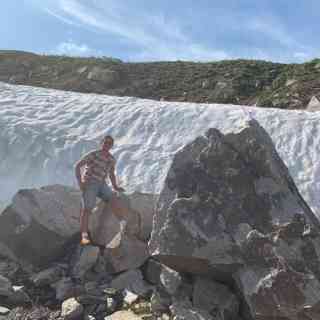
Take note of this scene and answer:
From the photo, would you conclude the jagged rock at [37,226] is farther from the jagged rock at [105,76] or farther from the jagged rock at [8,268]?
the jagged rock at [105,76]

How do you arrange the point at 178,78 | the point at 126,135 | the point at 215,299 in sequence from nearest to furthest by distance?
the point at 215,299
the point at 126,135
the point at 178,78

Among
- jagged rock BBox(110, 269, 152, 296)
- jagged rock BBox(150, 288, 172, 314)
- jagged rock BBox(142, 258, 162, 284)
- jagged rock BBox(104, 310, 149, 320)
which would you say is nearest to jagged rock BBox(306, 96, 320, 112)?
jagged rock BBox(142, 258, 162, 284)

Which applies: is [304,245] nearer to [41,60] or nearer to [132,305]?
[132,305]

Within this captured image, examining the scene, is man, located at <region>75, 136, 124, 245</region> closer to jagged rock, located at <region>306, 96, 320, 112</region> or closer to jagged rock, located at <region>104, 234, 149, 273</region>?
jagged rock, located at <region>104, 234, 149, 273</region>

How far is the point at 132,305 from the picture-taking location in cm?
859

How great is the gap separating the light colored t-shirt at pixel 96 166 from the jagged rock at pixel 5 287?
2293mm

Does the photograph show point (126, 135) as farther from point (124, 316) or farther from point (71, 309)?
point (124, 316)

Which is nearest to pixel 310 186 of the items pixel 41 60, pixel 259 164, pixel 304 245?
pixel 259 164

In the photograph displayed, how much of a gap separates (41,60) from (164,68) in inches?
326

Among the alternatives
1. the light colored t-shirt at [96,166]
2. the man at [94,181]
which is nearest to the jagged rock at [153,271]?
the man at [94,181]

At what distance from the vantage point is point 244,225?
336 inches

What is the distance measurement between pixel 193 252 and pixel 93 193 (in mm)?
2953

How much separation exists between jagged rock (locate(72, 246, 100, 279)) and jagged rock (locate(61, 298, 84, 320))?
899mm

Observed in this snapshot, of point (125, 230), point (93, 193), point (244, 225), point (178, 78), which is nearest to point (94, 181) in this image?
point (93, 193)
